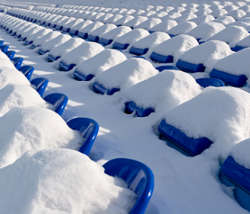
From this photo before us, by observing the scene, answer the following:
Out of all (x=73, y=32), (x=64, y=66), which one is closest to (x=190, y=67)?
(x=64, y=66)

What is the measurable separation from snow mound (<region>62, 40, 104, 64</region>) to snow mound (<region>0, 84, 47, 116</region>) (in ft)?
8.00

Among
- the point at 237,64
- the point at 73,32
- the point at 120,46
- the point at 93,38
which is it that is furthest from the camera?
the point at 73,32

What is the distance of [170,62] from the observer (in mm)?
5797

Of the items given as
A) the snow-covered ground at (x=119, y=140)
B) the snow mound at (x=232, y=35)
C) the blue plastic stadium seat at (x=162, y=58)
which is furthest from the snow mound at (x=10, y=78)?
the snow mound at (x=232, y=35)

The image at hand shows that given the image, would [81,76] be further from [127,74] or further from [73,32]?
[73,32]

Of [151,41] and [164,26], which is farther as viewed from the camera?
[164,26]

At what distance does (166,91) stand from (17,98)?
158cm

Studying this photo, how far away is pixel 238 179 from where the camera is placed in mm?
2066

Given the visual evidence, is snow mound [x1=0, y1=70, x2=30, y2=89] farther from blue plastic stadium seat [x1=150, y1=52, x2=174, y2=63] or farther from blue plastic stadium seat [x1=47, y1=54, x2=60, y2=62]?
blue plastic stadium seat [x1=150, y1=52, x2=174, y2=63]

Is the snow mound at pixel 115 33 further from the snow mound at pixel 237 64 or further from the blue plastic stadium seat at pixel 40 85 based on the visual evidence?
the blue plastic stadium seat at pixel 40 85

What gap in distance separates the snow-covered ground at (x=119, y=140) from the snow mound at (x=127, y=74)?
0.02 metres

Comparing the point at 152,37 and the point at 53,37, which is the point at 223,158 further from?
the point at 53,37

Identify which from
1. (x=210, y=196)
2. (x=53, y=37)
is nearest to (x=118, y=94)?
(x=210, y=196)

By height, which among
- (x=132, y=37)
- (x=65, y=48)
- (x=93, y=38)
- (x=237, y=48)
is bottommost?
(x=93, y=38)
